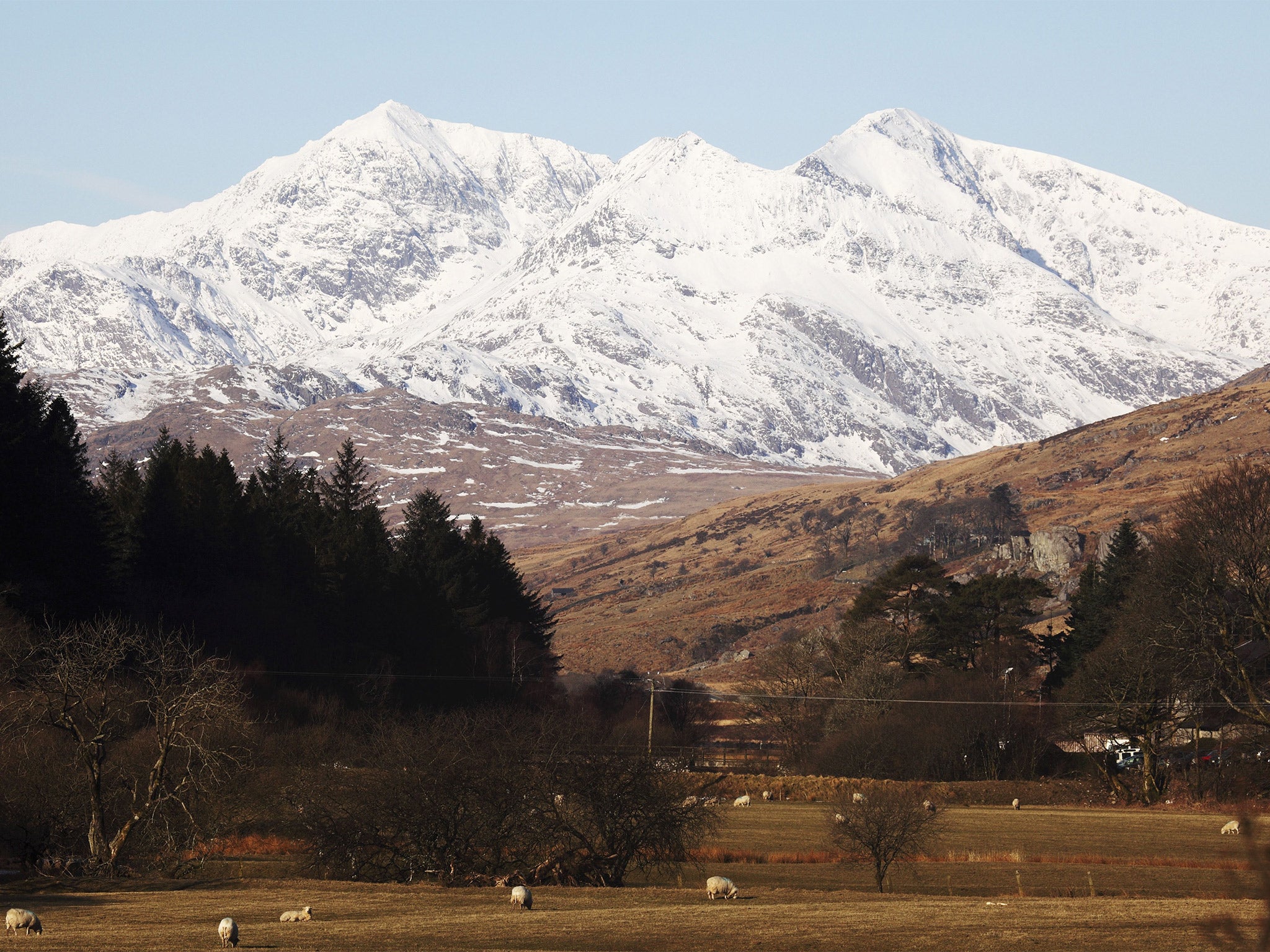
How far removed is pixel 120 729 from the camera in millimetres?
46500

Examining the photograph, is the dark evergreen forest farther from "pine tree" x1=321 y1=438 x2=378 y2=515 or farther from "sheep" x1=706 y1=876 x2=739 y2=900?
"sheep" x1=706 y1=876 x2=739 y2=900

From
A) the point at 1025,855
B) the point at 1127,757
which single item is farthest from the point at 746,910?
the point at 1127,757

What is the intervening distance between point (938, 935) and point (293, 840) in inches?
1156

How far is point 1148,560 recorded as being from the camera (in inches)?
3113

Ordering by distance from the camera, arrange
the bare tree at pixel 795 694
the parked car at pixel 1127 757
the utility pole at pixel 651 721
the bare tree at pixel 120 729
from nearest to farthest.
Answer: the bare tree at pixel 120 729
the utility pole at pixel 651 721
the parked car at pixel 1127 757
the bare tree at pixel 795 694

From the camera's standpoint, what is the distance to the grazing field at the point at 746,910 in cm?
2514

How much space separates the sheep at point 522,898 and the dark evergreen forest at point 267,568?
25.8 meters

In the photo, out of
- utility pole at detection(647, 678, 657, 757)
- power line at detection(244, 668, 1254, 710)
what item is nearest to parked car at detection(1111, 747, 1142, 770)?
power line at detection(244, 668, 1254, 710)

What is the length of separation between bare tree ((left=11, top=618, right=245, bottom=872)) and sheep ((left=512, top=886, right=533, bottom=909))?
10700mm

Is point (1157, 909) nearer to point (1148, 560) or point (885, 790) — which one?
point (885, 790)

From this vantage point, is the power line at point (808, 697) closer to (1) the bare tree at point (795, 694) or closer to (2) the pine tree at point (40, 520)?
(1) the bare tree at point (795, 694)

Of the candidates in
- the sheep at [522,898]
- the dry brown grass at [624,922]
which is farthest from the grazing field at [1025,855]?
the sheep at [522,898]

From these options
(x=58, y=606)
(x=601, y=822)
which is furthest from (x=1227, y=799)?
(x=58, y=606)


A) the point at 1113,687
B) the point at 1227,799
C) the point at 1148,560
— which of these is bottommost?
the point at 1227,799
